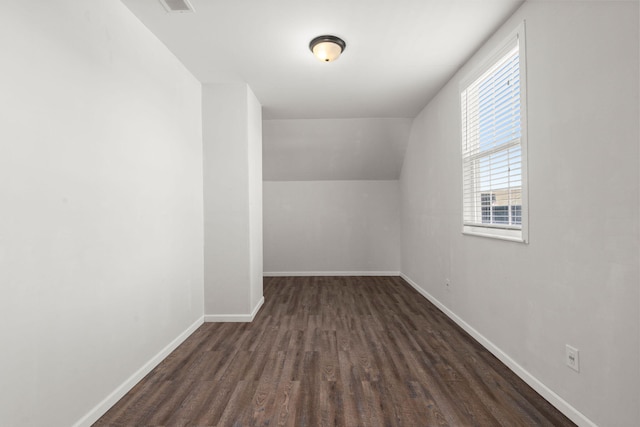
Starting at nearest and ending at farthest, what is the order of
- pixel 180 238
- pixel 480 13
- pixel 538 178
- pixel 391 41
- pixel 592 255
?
pixel 592 255, pixel 538 178, pixel 480 13, pixel 391 41, pixel 180 238

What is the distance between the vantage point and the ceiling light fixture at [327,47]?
2.57 m

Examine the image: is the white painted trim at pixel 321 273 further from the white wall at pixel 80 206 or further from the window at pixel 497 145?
the white wall at pixel 80 206

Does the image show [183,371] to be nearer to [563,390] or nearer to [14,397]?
[14,397]

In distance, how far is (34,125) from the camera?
58.2 inches

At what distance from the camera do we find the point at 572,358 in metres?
1.77

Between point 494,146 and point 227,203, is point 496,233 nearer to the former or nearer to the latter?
point 494,146

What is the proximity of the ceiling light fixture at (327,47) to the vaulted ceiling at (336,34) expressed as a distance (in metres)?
0.07

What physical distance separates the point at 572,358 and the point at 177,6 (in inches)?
128

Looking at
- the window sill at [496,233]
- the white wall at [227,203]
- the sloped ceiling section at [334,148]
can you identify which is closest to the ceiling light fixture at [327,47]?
the white wall at [227,203]

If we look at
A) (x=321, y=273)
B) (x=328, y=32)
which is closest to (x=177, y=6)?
(x=328, y=32)

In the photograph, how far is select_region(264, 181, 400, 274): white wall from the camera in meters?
6.04

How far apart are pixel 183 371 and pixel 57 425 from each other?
0.87m

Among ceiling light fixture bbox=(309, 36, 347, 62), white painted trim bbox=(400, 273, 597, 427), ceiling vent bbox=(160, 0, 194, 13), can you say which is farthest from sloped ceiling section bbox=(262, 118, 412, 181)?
white painted trim bbox=(400, 273, 597, 427)

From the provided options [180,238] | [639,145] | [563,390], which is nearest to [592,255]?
[639,145]
